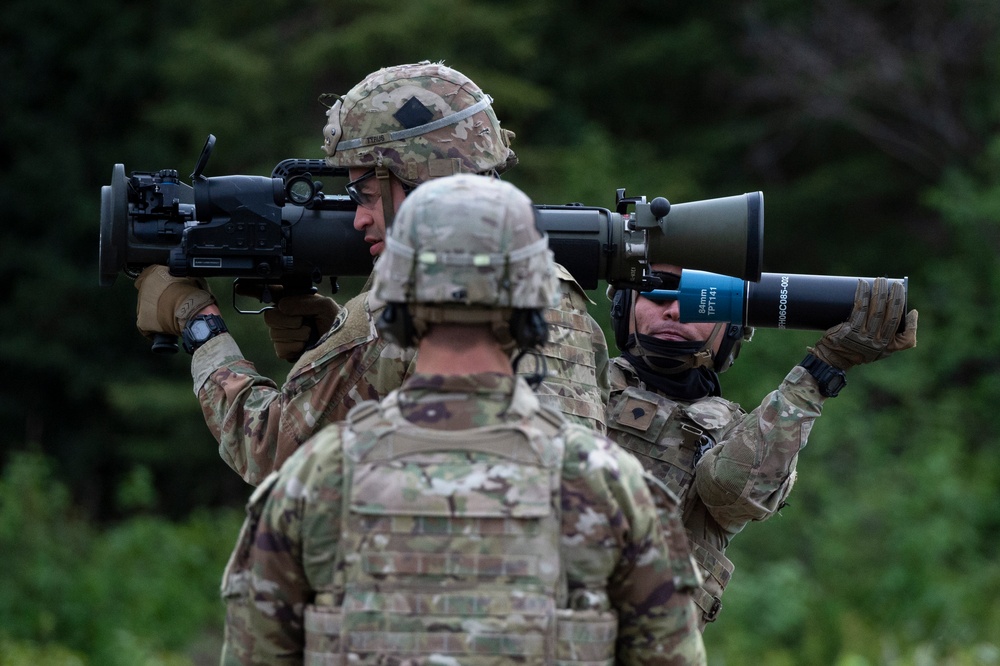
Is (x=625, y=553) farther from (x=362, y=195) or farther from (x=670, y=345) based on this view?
(x=670, y=345)

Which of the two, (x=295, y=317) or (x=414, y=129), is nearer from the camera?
(x=414, y=129)

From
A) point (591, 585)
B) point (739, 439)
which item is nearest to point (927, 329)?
point (739, 439)

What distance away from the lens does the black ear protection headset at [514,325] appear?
3.07 meters

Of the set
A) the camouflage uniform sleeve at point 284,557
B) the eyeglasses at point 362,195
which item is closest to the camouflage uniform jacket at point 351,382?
the eyeglasses at point 362,195

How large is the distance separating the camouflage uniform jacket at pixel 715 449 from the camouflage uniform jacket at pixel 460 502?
129 centimetres

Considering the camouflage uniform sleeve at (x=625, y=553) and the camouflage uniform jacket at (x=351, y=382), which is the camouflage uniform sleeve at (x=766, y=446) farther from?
the camouflage uniform sleeve at (x=625, y=553)

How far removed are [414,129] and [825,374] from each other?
1345 millimetres

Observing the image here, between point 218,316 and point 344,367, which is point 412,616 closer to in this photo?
point 344,367

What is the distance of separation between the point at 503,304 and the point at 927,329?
1254cm

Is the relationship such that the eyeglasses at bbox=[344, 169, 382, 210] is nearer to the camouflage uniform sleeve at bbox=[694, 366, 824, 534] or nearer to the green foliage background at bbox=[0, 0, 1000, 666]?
the camouflage uniform sleeve at bbox=[694, 366, 824, 534]

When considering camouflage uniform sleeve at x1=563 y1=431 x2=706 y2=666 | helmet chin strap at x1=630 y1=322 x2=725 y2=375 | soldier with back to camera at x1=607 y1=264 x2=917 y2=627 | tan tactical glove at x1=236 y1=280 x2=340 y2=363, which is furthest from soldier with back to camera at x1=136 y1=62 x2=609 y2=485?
camouflage uniform sleeve at x1=563 y1=431 x2=706 y2=666

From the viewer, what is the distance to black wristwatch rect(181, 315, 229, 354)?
14.0 ft

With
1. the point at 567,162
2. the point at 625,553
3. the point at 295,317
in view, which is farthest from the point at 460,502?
the point at 567,162

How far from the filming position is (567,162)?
49.5ft
